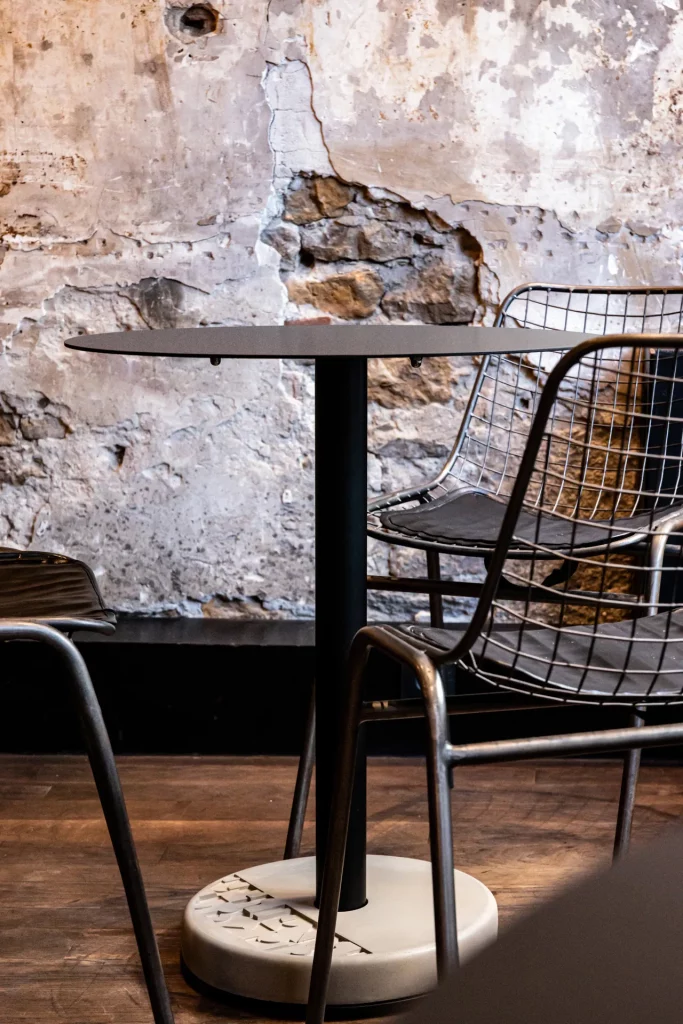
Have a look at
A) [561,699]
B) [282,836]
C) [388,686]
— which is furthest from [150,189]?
[561,699]

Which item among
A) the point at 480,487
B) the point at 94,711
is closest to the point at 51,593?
the point at 94,711

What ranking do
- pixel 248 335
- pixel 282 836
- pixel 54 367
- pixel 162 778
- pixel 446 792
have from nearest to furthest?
pixel 446 792, pixel 248 335, pixel 282 836, pixel 162 778, pixel 54 367

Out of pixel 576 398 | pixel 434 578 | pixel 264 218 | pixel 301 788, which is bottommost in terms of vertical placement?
pixel 301 788

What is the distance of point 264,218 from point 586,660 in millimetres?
1673

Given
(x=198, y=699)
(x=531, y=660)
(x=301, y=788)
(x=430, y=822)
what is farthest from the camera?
(x=198, y=699)

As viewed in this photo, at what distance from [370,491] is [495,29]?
106cm

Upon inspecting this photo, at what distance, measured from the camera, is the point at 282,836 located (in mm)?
2221

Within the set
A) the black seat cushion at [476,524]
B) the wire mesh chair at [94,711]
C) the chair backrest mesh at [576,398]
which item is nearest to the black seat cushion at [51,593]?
the wire mesh chair at [94,711]

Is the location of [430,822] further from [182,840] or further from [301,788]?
[182,840]

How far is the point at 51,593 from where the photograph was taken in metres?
1.55

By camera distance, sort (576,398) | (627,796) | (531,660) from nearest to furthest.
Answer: (531,660) < (627,796) < (576,398)

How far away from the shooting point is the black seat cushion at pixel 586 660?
121cm

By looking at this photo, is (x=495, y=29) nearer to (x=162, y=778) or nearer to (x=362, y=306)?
(x=362, y=306)

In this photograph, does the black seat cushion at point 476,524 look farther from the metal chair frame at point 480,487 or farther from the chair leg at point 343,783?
the chair leg at point 343,783
